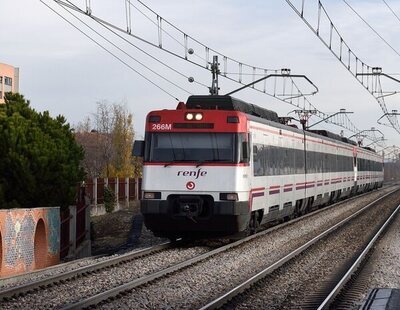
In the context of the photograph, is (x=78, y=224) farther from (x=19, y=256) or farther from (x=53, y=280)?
(x=53, y=280)

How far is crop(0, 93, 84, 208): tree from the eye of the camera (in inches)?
789

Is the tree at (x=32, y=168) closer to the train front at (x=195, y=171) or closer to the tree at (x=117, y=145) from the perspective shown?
the train front at (x=195, y=171)

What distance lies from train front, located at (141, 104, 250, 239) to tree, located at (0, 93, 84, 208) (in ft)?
14.9

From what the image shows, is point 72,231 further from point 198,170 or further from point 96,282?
point 96,282

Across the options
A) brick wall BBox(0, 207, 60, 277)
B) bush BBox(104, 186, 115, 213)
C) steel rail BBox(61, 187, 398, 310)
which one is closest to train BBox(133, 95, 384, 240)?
steel rail BBox(61, 187, 398, 310)

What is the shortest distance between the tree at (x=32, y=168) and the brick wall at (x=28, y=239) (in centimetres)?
302

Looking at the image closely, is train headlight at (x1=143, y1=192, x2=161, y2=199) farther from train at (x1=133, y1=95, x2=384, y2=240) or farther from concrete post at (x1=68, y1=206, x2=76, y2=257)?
concrete post at (x1=68, y1=206, x2=76, y2=257)

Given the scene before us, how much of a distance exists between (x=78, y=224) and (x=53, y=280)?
8.33m

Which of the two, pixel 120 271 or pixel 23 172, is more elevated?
pixel 23 172

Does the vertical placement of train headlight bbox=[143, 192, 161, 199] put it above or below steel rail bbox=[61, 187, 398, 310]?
above

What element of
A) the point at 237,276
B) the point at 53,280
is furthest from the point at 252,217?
the point at 53,280

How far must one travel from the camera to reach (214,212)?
16.3m

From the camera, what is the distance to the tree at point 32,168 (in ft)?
65.7

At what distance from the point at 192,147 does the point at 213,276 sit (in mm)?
4624
